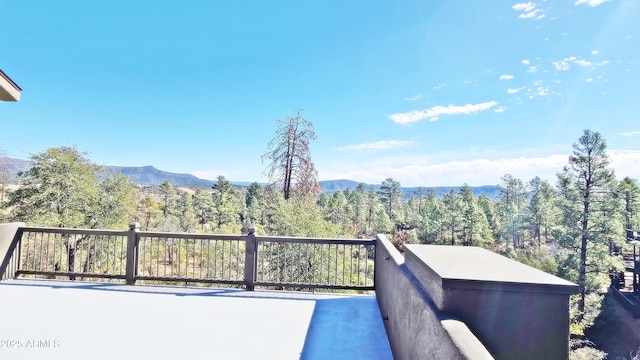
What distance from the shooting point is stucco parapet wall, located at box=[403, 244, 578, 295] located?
1.44 meters

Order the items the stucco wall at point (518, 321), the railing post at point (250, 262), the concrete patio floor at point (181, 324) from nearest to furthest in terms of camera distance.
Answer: the stucco wall at point (518, 321)
the concrete patio floor at point (181, 324)
the railing post at point (250, 262)

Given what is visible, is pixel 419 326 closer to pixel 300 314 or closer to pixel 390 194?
pixel 300 314

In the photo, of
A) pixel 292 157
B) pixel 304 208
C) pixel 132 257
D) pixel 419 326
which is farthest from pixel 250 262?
pixel 292 157

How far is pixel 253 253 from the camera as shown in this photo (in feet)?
14.6

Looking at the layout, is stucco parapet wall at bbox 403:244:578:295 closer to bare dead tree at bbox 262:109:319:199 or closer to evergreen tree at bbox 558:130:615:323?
bare dead tree at bbox 262:109:319:199

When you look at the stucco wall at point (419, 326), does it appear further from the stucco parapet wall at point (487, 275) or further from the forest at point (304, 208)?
the forest at point (304, 208)

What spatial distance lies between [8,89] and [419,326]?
20.2 feet

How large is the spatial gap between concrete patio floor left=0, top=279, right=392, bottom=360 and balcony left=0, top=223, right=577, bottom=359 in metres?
0.01

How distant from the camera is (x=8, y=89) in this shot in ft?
14.0

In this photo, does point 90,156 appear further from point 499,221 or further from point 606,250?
point 499,221

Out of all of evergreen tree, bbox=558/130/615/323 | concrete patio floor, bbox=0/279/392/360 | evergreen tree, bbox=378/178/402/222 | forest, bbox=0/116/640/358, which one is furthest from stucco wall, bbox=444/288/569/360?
evergreen tree, bbox=378/178/402/222

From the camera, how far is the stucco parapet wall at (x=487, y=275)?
56.7 inches

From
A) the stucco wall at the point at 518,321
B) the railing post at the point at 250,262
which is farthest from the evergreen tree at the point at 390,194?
the stucco wall at the point at 518,321

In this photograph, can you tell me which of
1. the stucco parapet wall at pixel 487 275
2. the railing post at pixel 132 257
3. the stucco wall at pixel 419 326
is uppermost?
the stucco parapet wall at pixel 487 275
